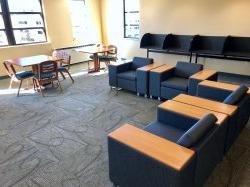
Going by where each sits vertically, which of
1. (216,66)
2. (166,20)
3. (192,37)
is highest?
(166,20)

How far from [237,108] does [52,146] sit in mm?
2278

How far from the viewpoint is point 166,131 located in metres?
2.35

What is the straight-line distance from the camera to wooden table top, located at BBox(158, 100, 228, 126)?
2.20 metres

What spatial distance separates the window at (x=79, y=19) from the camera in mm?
6988

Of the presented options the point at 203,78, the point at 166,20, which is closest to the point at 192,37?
the point at 166,20

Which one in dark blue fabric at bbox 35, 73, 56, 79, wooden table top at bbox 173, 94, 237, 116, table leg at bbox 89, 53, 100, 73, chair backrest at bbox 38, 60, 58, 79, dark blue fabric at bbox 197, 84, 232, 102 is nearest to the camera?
wooden table top at bbox 173, 94, 237, 116

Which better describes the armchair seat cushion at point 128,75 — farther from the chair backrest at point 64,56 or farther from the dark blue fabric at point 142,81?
the chair backrest at point 64,56

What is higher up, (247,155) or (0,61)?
(0,61)

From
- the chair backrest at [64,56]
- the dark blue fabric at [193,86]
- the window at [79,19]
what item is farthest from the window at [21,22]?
the dark blue fabric at [193,86]

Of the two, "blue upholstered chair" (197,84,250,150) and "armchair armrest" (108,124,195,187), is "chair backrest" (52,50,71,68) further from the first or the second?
"armchair armrest" (108,124,195,187)

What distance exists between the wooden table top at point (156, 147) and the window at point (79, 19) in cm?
591

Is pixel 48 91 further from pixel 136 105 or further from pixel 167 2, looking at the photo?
pixel 167 2

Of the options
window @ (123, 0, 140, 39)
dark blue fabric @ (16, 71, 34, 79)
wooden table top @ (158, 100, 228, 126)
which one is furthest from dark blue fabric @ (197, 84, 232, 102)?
window @ (123, 0, 140, 39)

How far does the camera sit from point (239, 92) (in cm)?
249
